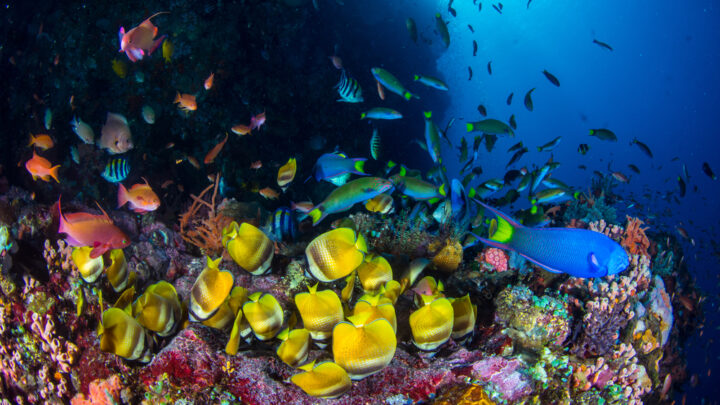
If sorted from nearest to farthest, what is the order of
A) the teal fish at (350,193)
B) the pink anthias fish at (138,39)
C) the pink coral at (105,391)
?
the pink coral at (105,391) < the teal fish at (350,193) < the pink anthias fish at (138,39)

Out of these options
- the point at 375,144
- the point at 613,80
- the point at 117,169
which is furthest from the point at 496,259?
the point at 613,80

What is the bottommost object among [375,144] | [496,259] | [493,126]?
[496,259]

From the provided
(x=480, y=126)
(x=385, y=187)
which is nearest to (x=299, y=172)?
(x=480, y=126)

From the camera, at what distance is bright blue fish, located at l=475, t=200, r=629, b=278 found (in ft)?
5.33

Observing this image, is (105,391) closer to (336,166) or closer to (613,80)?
(336,166)

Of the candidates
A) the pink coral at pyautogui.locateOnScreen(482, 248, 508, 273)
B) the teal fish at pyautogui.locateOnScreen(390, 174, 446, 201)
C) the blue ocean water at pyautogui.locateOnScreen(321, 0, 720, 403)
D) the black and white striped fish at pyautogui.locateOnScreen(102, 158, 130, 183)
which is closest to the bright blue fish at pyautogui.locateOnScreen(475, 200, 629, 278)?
the teal fish at pyautogui.locateOnScreen(390, 174, 446, 201)

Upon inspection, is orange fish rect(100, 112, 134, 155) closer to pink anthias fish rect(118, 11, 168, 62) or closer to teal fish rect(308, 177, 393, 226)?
pink anthias fish rect(118, 11, 168, 62)

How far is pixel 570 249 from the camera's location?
1627 millimetres

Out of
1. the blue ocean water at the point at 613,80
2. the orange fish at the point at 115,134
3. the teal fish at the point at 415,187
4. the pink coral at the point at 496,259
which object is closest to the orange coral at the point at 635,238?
the pink coral at the point at 496,259

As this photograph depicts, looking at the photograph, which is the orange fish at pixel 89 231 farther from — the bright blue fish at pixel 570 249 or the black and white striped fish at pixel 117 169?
the bright blue fish at pixel 570 249

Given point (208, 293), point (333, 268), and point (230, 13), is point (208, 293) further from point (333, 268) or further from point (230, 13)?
point (230, 13)

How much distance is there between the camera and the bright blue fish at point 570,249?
1624 millimetres

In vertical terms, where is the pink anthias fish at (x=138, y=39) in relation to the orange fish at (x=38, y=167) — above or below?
above

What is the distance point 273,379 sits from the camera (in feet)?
6.09
